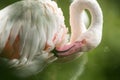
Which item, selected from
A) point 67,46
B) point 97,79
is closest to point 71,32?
point 67,46

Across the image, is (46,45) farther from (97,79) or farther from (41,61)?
(97,79)

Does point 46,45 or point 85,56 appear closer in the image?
point 46,45

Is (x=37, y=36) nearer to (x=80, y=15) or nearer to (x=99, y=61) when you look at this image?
(x=80, y=15)
